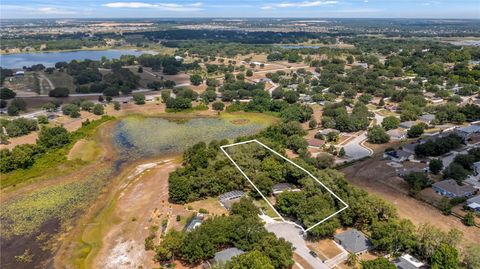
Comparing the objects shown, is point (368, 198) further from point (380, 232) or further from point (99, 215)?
point (99, 215)

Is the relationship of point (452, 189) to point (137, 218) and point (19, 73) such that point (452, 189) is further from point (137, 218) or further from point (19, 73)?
point (19, 73)

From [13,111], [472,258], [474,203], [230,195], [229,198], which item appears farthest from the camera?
[13,111]

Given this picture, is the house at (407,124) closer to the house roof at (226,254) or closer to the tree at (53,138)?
the house roof at (226,254)

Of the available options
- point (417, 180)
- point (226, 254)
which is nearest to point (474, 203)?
point (417, 180)

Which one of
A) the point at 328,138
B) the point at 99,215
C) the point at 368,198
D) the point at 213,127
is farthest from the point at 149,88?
the point at 368,198

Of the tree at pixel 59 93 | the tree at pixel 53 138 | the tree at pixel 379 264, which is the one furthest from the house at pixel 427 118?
the tree at pixel 59 93

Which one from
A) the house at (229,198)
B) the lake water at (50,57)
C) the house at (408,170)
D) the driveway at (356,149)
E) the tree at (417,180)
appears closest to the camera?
the house at (229,198)
